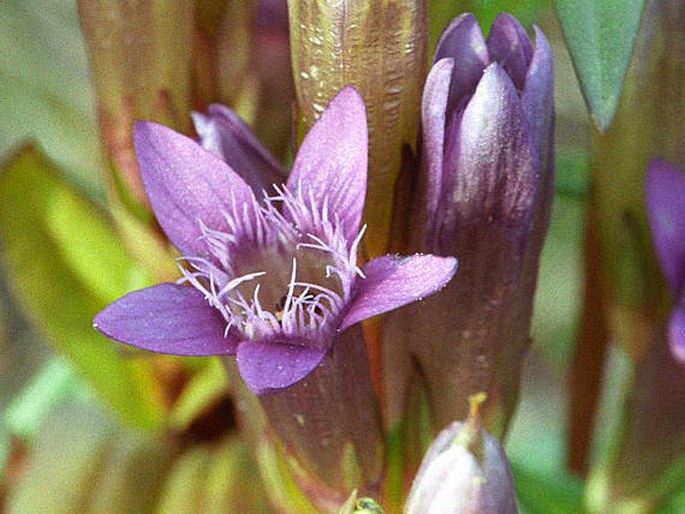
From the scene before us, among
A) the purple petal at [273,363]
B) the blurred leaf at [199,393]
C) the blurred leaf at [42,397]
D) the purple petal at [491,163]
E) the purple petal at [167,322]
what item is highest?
the purple petal at [491,163]

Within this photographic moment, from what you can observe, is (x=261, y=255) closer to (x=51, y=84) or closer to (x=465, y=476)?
(x=465, y=476)

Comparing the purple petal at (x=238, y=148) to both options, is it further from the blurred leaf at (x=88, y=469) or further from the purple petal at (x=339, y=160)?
the blurred leaf at (x=88, y=469)

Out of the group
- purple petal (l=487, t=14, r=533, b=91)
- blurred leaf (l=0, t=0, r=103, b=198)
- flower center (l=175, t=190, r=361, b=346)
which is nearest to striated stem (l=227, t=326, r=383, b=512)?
flower center (l=175, t=190, r=361, b=346)

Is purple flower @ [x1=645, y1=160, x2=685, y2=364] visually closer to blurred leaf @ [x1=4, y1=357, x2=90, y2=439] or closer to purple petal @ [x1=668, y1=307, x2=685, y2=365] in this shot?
purple petal @ [x1=668, y1=307, x2=685, y2=365]

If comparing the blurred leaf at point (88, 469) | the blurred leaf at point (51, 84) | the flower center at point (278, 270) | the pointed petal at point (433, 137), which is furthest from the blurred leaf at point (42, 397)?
the pointed petal at point (433, 137)

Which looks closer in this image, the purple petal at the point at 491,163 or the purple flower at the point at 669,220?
the purple petal at the point at 491,163

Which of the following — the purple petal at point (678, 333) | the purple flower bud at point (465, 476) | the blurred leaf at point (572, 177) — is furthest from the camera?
Result: the blurred leaf at point (572, 177)
